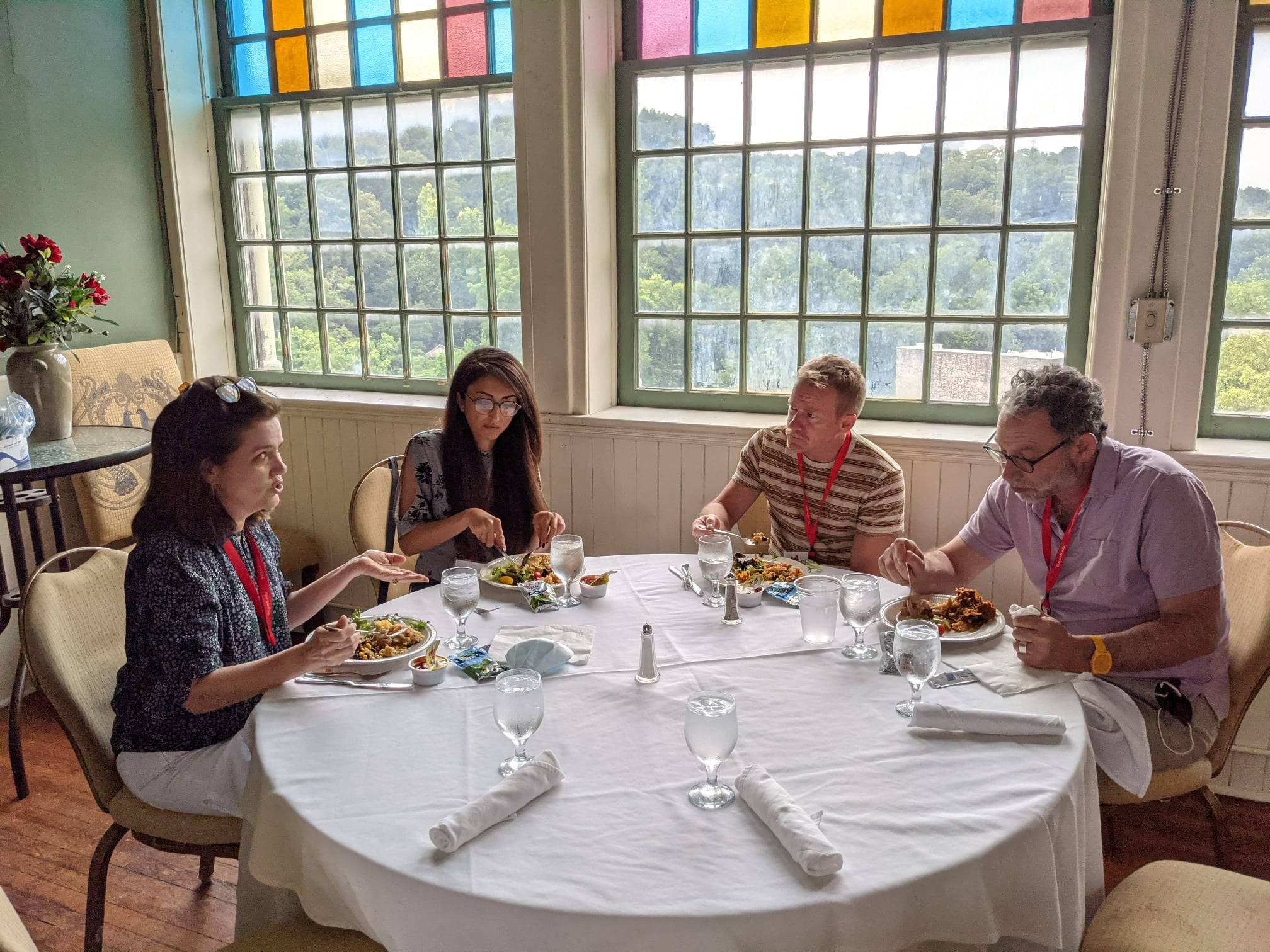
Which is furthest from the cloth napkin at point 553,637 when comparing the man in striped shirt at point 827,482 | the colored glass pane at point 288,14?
the colored glass pane at point 288,14

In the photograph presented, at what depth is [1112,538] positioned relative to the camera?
1.96 metres

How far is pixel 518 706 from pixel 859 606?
69cm

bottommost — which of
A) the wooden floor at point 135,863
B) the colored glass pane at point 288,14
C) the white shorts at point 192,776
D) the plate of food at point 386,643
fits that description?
the wooden floor at point 135,863

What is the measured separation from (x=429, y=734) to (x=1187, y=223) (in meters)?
2.42

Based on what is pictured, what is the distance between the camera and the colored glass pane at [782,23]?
309 centimetres

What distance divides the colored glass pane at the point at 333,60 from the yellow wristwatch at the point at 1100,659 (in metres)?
3.37

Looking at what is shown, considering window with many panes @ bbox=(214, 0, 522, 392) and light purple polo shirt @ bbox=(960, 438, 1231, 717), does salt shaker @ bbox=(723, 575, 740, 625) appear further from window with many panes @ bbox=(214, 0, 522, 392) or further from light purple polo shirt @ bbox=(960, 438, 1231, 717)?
window with many panes @ bbox=(214, 0, 522, 392)

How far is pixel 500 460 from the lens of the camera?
8.70 feet

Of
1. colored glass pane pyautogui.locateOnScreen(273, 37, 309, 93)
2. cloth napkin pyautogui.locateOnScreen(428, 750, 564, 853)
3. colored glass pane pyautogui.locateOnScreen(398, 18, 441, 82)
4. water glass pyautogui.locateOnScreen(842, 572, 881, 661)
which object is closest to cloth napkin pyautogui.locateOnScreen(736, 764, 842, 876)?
cloth napkin pyautogui.locateOnScreen(428, 750, 564, 853)

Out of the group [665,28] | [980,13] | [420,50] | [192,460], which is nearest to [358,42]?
[420,50]

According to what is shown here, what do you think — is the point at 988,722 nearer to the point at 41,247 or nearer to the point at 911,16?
the point at 911,16

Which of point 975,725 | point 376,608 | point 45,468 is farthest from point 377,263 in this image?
point 975,725

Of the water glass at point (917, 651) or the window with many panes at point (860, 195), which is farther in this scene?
the window with many panes at point (860, 195)

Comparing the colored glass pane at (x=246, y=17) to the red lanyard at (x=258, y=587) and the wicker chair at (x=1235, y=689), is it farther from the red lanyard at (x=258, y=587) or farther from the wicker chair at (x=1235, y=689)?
the wicker chair at (x=1235, y=689)
